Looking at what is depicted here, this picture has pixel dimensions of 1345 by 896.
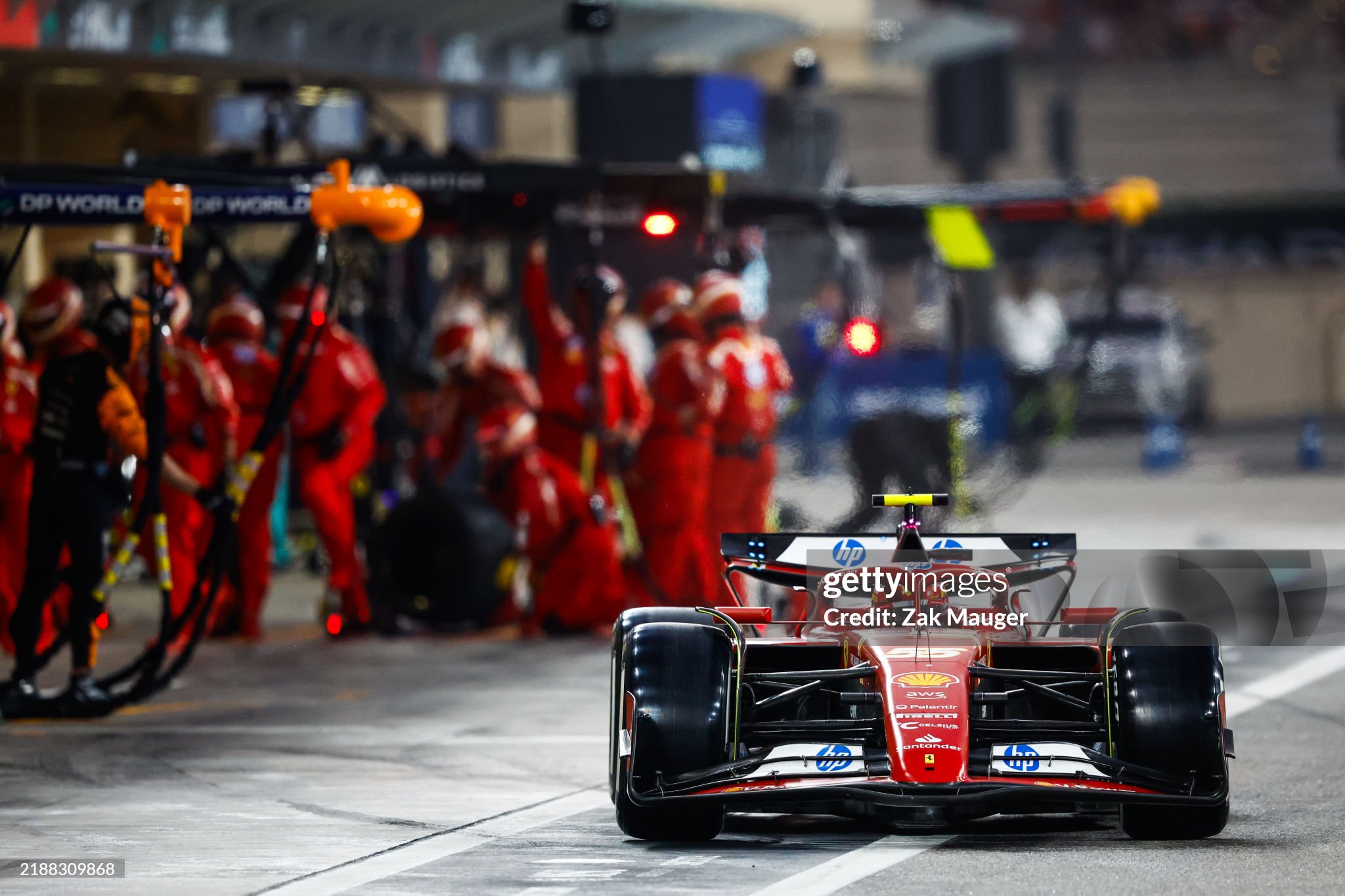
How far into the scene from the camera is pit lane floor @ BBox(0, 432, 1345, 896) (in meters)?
7.89

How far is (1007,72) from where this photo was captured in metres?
40.6

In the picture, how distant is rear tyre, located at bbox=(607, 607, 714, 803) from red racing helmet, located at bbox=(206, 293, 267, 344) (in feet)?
23.0

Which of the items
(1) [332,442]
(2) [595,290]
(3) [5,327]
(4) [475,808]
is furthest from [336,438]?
(4) [475,808]

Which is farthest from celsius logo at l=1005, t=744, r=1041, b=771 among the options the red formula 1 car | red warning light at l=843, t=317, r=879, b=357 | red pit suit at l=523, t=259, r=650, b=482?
red pit suit at l=523, t=259, r=650, b=482

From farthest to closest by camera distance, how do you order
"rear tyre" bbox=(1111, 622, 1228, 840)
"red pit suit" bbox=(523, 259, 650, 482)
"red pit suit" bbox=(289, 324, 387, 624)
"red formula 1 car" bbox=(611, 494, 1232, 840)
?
1. "red pit suit" bbox=(523, 259, 650, 482)
2. "red pit suit" bbox=(289, 324, 387, 624)
3. "rear tyre" bbox=(1111, 622, 1228, 840)
4. "red formula 1 car" bbox=(611, 494, 1232, 840)

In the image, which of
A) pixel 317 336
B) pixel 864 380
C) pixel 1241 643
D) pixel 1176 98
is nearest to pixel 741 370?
pixel 1241 643

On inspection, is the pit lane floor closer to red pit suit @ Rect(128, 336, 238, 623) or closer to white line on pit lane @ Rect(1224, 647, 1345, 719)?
white line on pit lane @ Rect(1224, 647, 1345, 719)

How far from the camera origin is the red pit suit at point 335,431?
15234mm

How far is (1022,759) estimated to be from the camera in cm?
810

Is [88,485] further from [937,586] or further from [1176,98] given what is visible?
[1176,98]

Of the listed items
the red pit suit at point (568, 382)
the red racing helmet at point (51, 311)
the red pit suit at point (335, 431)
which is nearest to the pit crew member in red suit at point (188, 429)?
the red pit suit at point (335, 431)

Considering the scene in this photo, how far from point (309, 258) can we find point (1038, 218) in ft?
16.4

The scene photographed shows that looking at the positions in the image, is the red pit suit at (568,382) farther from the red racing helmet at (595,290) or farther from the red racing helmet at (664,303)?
the red racing helmet at (664,303)

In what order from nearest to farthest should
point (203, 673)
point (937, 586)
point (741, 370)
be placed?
point (937, 586) → point (203, 673) → point (741, 370)
